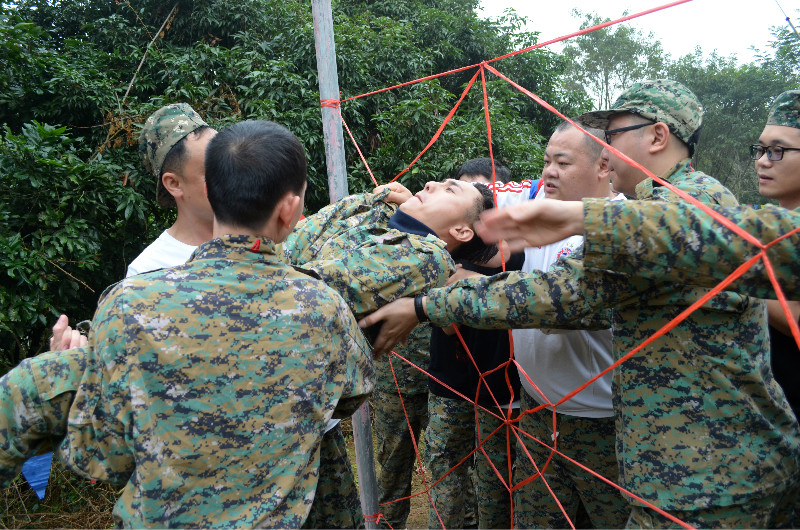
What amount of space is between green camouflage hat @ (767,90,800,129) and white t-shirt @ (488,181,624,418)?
90cm

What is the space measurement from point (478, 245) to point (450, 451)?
122cm

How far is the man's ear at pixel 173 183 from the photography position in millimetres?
2273

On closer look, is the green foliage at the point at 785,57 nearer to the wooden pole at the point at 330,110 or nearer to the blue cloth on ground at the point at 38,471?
the wooden pole at the point at 330,110

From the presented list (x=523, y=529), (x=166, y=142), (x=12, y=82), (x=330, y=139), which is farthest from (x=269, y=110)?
(x=523, y=529)

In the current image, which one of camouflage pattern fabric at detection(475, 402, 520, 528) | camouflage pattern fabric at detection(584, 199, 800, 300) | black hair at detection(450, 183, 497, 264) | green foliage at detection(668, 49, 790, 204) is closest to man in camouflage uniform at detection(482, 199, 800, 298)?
camouflage pattern fabric at detection(584, 199, 800, 300)

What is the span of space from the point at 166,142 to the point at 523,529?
2.21 m

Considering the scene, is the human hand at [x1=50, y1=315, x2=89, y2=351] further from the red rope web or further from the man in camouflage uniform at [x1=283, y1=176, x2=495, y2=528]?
the red rope web

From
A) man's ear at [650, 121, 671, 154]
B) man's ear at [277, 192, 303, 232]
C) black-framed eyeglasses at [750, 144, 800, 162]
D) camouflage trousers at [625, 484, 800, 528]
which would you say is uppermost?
man's ear at [650, 121, 671, 154]

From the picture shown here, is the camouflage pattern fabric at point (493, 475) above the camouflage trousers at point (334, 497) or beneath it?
beneath

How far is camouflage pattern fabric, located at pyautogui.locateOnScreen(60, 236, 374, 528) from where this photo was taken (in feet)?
4.32

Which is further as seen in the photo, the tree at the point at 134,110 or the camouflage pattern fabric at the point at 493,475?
the tree at the point at 134,110

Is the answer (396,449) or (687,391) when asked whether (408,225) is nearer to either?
(687,391)

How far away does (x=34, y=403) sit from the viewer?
1323 mm

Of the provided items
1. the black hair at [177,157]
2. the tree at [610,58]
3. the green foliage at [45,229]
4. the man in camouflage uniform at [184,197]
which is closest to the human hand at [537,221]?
the man in camouflage uniform at [184,197]
